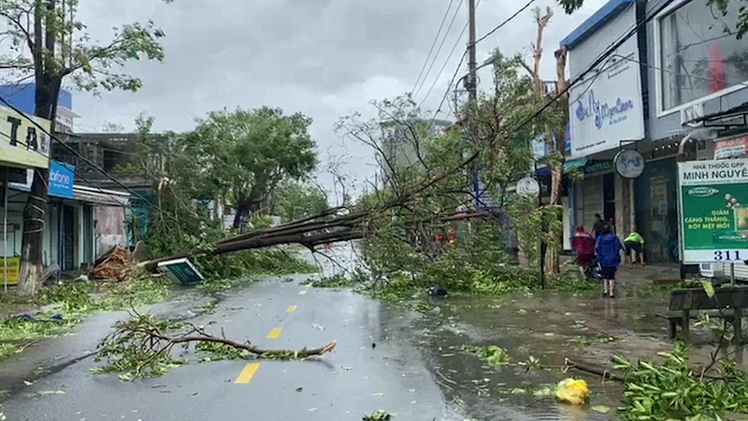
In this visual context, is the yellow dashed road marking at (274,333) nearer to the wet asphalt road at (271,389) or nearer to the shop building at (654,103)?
the wet asphalt road at (271,389)

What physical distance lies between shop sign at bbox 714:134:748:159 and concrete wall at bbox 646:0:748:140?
3.13ft

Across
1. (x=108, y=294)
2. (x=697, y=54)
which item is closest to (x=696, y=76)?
(x=697, y=54)

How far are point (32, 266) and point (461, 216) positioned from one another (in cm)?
1077

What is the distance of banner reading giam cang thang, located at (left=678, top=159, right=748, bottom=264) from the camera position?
9.79 m

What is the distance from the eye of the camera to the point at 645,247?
24422 millimetres

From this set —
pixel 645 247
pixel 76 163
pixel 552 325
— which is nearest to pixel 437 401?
pixel 552 325

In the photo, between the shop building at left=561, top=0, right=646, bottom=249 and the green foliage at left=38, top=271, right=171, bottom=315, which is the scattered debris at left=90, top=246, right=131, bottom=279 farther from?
the shop building at left=561, top=0, right=646, bottom=249

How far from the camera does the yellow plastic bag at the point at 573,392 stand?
681cm

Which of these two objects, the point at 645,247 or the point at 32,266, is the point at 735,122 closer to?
the point at 645,247

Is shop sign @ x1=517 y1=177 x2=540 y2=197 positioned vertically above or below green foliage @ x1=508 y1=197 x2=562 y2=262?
above

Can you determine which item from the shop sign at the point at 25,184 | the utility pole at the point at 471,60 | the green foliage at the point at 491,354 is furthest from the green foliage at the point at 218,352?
the utility pole at the point at 471,60

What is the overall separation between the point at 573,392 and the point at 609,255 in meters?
9.16

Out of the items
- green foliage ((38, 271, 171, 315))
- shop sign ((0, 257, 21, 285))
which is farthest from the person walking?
shop sign ((0, 257, 21, 285))

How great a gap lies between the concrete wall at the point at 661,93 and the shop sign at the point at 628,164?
89 centimetres
